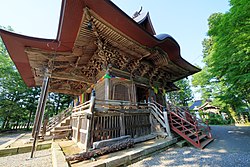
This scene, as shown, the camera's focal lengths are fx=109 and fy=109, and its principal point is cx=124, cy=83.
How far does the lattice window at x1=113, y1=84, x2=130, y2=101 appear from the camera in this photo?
5.96 meters

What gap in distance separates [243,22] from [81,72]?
854 cm

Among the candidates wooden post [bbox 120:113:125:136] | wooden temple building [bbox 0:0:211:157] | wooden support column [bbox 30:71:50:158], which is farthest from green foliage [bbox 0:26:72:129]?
wooden post [bbox 120:113:125:136]

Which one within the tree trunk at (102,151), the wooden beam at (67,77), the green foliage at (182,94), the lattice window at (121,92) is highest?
the green foliage at (182,94)

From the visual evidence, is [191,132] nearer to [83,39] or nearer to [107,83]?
[107,83]

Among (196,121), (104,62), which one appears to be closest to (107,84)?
(104,62)

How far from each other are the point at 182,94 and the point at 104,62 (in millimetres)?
23199

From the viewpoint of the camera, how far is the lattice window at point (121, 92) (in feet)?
19.6

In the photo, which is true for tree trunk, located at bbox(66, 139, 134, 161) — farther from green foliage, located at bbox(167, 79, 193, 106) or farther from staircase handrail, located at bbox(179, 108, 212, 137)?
green foliage, located at bbox(167, 79, 193, 106)

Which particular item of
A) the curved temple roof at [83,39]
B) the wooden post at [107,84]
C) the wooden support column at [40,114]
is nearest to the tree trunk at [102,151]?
the wooden support column at [40,114]

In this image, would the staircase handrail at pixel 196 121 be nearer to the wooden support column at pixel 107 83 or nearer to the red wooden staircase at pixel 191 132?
the red wooden staircase at pixel 191 132

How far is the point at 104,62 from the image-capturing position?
19.0 feet

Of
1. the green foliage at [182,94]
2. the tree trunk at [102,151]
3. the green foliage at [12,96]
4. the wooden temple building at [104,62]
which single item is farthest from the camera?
the green foliage at [182,94]

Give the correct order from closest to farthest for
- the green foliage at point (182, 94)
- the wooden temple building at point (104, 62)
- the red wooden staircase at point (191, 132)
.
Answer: the wooden temple building at point (104, 62), the red wooden staircase at point (191, 132), the green foliage at point (182, 94)

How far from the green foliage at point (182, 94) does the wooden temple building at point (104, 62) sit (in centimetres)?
1727
